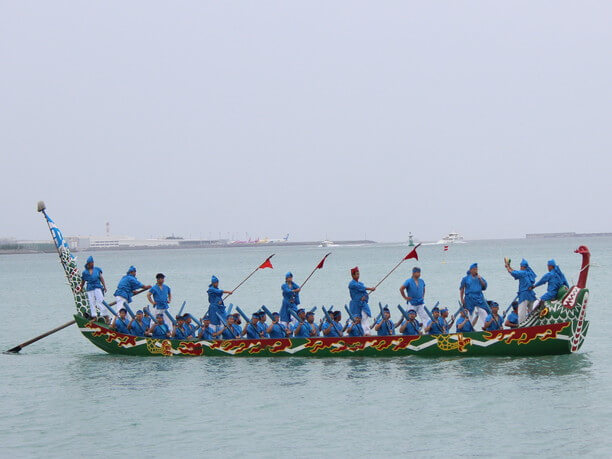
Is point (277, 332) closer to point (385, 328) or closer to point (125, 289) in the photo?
point (385, 328)

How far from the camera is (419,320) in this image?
21750mm

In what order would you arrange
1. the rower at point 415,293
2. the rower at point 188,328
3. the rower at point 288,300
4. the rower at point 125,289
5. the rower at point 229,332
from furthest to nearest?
1. the rower at point 125,289
2. the rower at point 188,328
3. the rower at point 229,332
4. the rower at point 288,300
5. the rower at point 415,293

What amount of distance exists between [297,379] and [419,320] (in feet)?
11.9

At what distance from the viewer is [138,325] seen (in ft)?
76.6

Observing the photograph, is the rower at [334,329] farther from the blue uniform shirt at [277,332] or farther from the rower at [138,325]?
the rower at [138,325]

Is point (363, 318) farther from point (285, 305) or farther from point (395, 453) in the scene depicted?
point (395, 453)

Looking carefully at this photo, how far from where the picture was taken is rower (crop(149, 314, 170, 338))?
23125 mm

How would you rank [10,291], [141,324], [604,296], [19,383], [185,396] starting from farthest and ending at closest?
[10,291], [604,296], [141,324], [19,383], [185,396]

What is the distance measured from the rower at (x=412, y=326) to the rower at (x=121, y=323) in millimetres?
7349

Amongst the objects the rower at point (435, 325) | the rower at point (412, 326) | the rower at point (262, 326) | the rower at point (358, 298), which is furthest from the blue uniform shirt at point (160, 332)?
the rower at point (435, 325)

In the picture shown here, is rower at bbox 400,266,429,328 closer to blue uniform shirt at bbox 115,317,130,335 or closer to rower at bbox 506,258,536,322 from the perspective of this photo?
rower at bbox 506,258,536,322

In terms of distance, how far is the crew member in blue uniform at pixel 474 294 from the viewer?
68.6 ft

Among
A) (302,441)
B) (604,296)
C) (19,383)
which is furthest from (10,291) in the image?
(302,441)

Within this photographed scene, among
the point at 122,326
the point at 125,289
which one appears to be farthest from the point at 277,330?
the point at 125,289
